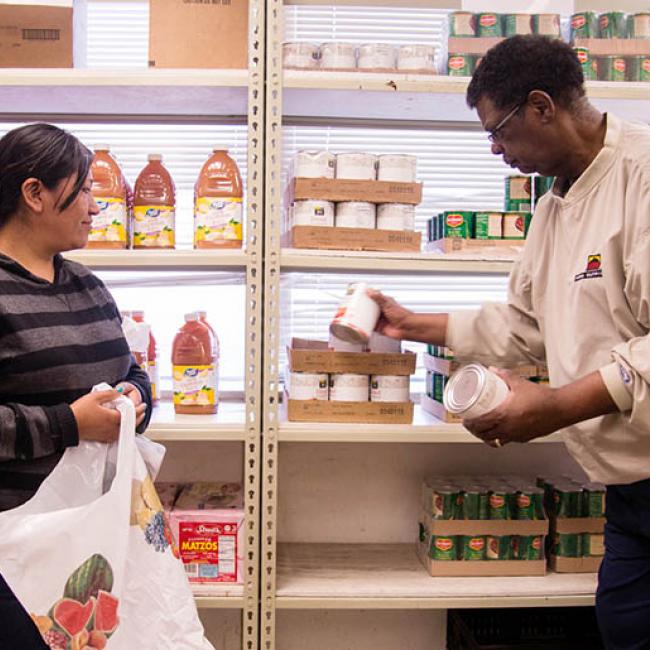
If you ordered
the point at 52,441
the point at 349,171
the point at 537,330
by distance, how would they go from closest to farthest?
the point at 52,441, the point at 537,330, the point at 349,171

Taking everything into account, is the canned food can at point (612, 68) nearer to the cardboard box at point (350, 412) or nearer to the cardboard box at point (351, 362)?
the cardboard box at point (351, 362)

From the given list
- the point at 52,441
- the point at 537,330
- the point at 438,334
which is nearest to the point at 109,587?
the point at 52,441

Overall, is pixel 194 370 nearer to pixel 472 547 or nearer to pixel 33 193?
pixel 33 193

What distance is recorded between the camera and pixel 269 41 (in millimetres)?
1802

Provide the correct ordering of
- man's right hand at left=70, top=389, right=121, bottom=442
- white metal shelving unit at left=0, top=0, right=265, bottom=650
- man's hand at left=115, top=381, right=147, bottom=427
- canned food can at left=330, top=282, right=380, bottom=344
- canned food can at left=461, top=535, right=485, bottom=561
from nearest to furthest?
man's right hand at left=70, top=389, right=121, bottom=442 → man's hand at left=115, top=381, right=147, bottom=427 → canned food can at left=330, top=282, right=380, bottom=344 → white metal shelving unit at left=0, top=0, right=265, bottom=650 → canned food can at left=461, top=535, right=485, bottom=561

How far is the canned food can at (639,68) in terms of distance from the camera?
6.31ft

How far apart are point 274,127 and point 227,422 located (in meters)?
0.80

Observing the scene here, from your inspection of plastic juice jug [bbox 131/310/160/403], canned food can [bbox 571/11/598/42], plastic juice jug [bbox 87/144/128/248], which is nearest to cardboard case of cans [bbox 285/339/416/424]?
plastic juice jug [bbox 131/310/160/403]

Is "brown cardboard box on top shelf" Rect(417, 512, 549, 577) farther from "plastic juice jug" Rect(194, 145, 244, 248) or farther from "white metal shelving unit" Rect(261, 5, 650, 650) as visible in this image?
"plastic juice jug" Rect(194, 145, 244, 248)

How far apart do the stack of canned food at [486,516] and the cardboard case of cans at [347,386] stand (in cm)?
29

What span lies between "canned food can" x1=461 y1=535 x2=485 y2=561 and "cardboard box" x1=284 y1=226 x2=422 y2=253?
Result: 84cm

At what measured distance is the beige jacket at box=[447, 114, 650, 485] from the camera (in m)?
1.25

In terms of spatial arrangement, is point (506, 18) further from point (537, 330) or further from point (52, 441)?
point (52, 441)

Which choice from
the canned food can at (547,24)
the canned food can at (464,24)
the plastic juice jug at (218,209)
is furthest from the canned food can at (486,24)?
the plastic juice jug at (218,209)
